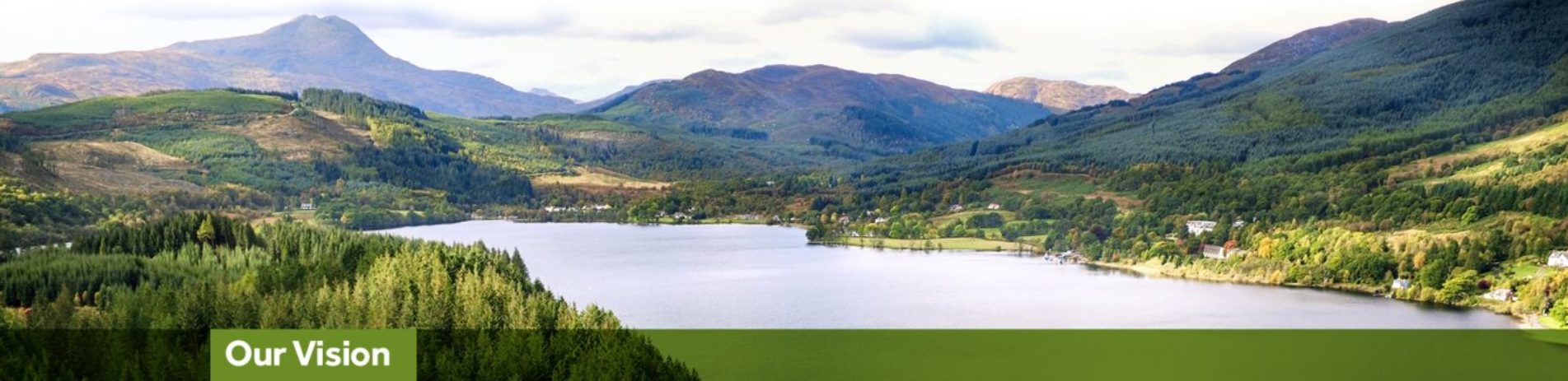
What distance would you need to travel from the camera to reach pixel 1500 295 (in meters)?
49.4

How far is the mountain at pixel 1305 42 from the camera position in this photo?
143 meters

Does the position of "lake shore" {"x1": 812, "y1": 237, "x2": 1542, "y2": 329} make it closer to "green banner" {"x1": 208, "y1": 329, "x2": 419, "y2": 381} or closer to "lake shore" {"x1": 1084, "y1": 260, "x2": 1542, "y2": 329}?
"lake shore" {"x1": 1084, "y1": 260, "x2": 1542, "y2": 329}

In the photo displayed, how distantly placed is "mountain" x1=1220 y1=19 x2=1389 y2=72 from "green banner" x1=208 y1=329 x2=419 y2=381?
127 meters

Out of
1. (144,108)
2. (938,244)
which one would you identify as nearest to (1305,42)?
(938,244)

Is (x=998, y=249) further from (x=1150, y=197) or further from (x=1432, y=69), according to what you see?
(x=1432, y=69)

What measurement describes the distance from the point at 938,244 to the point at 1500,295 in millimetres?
32386

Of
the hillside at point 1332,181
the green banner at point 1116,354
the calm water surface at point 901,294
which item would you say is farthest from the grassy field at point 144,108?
the green banner at point 1116,354

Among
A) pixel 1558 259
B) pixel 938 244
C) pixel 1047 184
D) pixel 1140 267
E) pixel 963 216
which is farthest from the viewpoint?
pixel 1047 184

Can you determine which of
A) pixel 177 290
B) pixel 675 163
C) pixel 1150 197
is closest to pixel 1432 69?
pixel 1150 197

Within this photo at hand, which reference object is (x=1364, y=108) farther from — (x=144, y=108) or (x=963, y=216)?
(x=144, y=108)

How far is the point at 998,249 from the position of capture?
241ft

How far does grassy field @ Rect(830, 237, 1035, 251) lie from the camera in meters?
73.9

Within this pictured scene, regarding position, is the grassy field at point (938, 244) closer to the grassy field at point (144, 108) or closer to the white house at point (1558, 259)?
the white house at point (1558, 259)

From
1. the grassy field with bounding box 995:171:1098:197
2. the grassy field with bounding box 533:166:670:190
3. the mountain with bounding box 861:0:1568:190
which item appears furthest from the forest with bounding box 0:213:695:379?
the grassy field with bounding box 533:166:670:190
